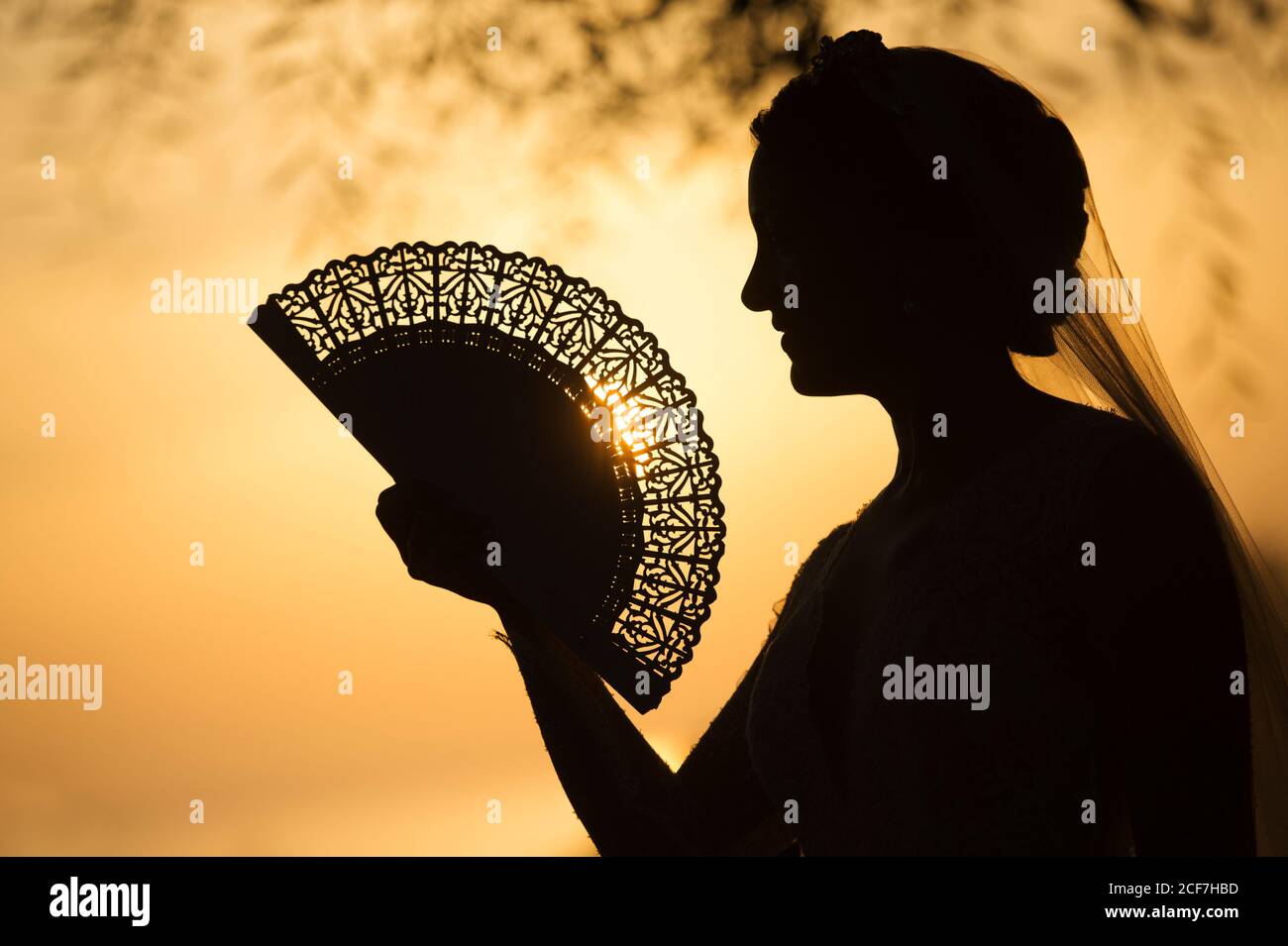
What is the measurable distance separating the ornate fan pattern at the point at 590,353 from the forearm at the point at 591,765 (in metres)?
0.10

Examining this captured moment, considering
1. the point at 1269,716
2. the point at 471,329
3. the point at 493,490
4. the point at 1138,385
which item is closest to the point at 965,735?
the point at 1269,716

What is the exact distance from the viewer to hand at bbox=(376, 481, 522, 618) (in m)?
1.64

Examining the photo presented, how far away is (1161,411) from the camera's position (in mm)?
1668

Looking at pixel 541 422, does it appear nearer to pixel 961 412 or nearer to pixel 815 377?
pixel 815 377

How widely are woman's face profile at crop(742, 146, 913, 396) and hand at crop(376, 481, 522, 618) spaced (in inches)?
18.1

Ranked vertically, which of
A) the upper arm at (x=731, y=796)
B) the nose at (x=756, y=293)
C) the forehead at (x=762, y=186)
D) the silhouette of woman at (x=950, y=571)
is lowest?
the upper arm at (x=731, y=796)

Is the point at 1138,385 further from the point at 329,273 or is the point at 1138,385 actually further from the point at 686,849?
the point at 329,273

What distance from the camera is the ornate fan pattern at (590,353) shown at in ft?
5.67

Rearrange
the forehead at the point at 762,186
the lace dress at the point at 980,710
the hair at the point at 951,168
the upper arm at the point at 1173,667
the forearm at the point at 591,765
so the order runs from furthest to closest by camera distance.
Answer: the forearm at the point at 591,765, the forehead at the point at 762,186, the hair at the point at 951,168, the lace dress at the point at 980,710, the upper arm at the point at 1173,667

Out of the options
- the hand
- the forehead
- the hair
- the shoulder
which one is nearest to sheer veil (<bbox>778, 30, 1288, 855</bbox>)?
the hair

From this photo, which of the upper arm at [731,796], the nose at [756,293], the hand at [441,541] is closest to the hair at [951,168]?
the nose at [756,293]

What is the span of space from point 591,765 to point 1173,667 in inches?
30.4

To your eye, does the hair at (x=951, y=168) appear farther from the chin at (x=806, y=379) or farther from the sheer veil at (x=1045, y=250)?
the chin at (x=806, y=379)

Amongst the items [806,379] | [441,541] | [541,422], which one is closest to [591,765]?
[441,541]
